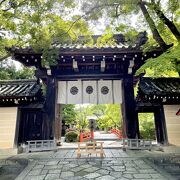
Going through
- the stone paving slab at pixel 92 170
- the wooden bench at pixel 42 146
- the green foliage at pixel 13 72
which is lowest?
the stone paving slab at pixel 92 170

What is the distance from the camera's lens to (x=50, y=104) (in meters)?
10.0

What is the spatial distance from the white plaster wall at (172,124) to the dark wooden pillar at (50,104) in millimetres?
6123

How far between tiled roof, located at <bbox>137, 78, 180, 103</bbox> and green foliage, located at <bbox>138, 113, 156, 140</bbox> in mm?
6580

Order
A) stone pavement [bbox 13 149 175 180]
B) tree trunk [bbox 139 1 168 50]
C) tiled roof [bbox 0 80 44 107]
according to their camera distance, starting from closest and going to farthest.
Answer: stone pavement [bbox 13 149 175 180]
tree trunk [bbox 139 1 168 50]
tiled roof [bbox 0 80 44 107]

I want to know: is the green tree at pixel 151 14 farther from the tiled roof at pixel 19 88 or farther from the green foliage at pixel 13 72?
the green foliage at pixel 13 72

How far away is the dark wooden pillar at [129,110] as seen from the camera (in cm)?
954

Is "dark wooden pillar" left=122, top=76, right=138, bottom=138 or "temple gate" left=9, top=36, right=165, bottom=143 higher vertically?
"temple gate" left=9, top=36, right=165, bottom=143

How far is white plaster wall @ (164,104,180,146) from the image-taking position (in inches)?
364

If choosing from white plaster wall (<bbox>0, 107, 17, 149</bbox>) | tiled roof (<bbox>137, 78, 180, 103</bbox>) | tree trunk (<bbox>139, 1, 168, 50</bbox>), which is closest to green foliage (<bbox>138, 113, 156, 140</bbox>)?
tiled roof (<bbox>137, 78, 180, 103</bbox>)

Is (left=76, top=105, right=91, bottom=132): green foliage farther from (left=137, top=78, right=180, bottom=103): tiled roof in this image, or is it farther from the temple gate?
(left=137, top=78, right=180, bottom=103): tiled roof

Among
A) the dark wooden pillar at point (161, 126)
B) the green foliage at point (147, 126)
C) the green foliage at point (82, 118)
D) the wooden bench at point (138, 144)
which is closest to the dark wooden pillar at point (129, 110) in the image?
the wooden bench at point (138, 144)

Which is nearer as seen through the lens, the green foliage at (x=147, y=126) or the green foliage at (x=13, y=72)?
the green foliage at (x=147, y=126)

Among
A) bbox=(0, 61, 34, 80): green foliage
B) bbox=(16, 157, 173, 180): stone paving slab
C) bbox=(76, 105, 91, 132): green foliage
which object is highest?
bbox=(0, 61, 34, 80): green foliage

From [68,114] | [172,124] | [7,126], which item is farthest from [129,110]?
[68,114]
